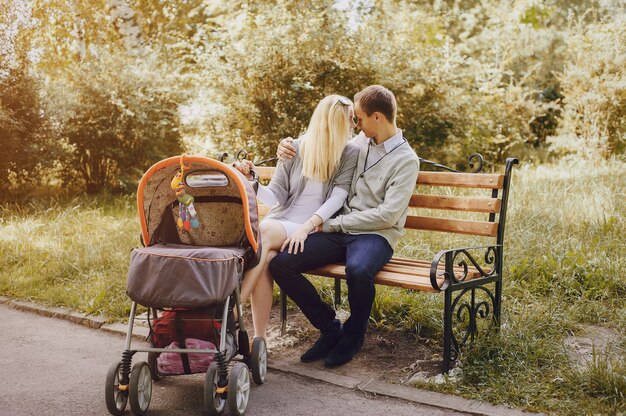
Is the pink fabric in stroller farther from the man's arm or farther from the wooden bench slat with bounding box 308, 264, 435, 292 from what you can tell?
the man's arm

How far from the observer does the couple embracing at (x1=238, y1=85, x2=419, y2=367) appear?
395 centimetres

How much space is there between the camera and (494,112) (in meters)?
12.3

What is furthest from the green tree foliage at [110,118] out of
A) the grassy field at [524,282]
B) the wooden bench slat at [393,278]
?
the wooden bench slat at [393,278]

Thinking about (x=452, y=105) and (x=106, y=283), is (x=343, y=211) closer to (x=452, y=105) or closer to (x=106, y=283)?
(x=106, y=283)

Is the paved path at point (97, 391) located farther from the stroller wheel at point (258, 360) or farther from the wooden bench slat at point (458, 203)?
the wooden bench slat at point (458, 203)

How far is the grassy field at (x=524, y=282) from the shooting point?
3.43 m

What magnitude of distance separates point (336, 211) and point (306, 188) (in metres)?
0.28

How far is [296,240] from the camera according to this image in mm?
3986

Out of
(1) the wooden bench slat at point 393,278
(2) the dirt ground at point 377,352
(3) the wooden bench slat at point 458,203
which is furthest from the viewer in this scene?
(3) the wooden bench slat at point 458,203

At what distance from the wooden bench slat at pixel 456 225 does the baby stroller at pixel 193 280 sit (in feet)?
4.22

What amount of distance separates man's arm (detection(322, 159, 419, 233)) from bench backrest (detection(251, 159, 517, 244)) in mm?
356

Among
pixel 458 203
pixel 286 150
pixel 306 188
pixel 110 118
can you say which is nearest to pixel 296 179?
pixel 306 188

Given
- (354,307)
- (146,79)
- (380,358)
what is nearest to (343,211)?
(354,307)

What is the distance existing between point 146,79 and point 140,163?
1.41m
